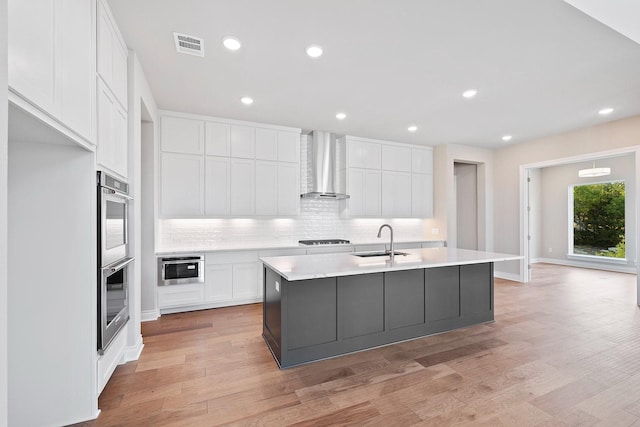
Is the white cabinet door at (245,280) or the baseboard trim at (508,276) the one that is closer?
the white cabinet door at (245,280)

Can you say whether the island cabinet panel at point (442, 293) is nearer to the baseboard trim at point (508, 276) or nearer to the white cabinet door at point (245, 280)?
the white cabinet door at point (245, 280)

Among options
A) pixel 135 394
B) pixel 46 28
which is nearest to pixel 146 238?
pixel 135 394

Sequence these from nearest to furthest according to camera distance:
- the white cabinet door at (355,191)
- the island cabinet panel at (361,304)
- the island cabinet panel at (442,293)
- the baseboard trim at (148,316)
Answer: the island cabinet panel at (361,304) → the island cabinet panel at (442,293) → the baseboard trim at (148,316) → the white cabinet door at (355,191)

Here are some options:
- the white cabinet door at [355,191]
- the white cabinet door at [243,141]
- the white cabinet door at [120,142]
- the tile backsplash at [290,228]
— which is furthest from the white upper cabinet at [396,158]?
the white cabinet door at [120,142]

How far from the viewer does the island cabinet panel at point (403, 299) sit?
2.98 metres

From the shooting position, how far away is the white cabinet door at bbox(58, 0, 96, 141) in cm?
151

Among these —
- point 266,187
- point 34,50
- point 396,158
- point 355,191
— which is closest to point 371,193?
point 355,191

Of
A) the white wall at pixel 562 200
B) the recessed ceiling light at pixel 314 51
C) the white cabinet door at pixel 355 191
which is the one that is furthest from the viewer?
the white wall at pixel 562 200

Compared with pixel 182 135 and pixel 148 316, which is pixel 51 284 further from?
pixel 182 135

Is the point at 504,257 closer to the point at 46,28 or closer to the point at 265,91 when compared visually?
the point at 265,91

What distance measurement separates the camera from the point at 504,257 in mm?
3305

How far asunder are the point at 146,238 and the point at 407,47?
3.69 m

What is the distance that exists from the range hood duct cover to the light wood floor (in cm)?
256

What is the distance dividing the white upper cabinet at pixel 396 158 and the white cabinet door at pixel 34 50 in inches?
200
